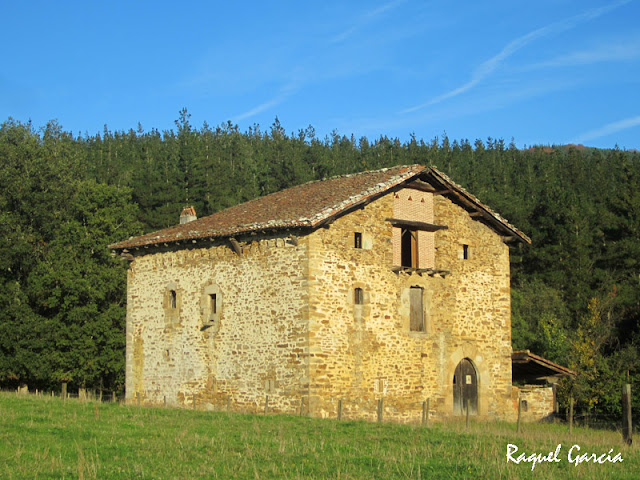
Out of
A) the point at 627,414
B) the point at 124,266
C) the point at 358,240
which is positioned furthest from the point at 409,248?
the point at 124,266

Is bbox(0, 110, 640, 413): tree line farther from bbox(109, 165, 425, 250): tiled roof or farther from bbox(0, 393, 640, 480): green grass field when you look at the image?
bbox(0, 393, 640, 480): green grass field

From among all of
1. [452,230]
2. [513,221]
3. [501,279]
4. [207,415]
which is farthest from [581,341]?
[207,415]

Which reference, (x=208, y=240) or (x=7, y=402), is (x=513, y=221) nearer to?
(x=208, y=240)

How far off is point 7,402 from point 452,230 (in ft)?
44.2

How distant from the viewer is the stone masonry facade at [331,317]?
67.8 ft

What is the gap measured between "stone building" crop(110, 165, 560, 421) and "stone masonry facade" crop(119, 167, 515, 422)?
42mm

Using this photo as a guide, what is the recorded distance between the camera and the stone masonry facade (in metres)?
20.7

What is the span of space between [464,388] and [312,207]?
7.39 metres

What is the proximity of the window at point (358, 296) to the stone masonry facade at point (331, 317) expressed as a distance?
0.04 meters

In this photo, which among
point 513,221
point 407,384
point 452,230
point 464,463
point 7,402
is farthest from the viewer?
point 513,221

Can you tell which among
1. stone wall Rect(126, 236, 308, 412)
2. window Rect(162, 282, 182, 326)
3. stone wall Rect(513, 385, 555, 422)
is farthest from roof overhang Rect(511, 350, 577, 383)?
window Rect(162, 282, 182, 326)

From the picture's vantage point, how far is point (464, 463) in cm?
1206

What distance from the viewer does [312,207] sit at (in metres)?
21.6
